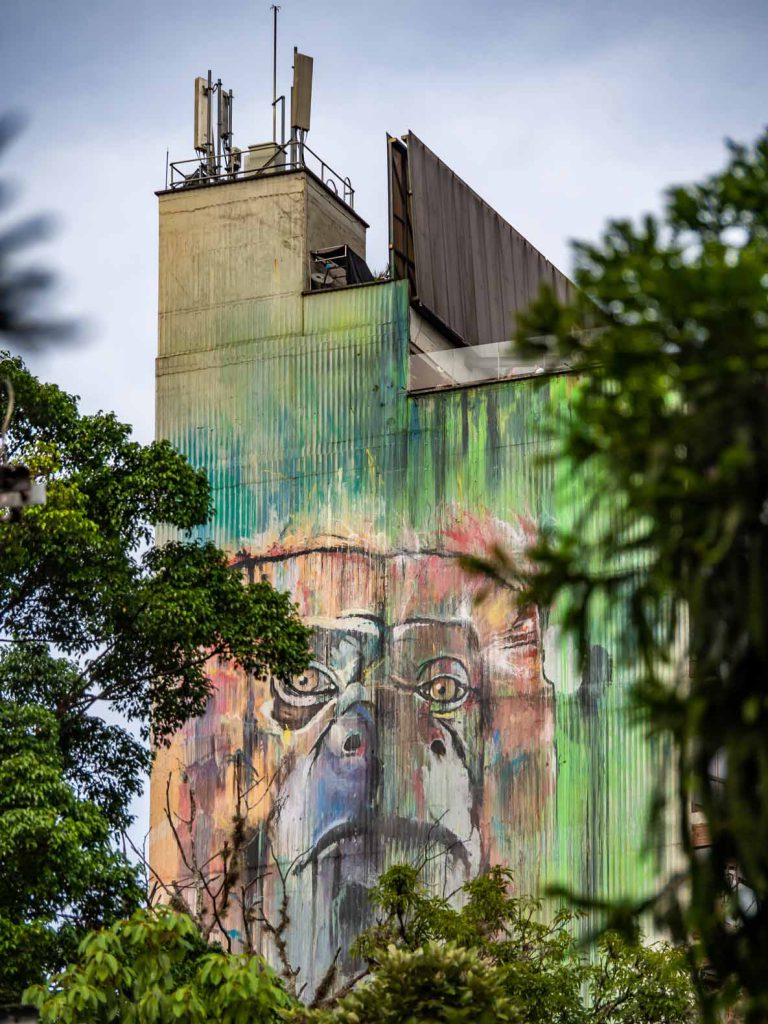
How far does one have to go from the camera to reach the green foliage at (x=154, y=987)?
56.7 ft

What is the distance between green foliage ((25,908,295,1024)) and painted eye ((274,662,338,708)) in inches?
677

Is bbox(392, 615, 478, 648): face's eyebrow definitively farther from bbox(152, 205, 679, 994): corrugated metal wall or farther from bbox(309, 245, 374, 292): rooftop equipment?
bbox(309, 245, 374, 292): rooftop equipment

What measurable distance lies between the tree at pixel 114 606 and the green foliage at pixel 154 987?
8763mm

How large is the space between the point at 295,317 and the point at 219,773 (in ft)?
29.0

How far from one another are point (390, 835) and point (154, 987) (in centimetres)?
1721

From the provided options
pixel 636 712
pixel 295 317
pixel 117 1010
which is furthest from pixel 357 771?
pixel 636 712

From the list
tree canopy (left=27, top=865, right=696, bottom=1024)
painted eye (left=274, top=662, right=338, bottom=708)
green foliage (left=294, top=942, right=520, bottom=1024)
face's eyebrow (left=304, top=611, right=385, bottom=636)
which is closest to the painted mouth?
painted eye (left=274, top=662, right=338, bottom=708)

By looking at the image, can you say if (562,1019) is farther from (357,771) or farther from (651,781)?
(357,771)

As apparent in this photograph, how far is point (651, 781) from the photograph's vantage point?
32.9 meters

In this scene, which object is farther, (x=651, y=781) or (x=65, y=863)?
(x=651, y=781)

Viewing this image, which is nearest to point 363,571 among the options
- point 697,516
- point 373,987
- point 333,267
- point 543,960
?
point 333,267

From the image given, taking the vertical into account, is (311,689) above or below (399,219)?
below

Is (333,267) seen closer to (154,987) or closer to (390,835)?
(390,835)

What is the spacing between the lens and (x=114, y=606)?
27062 millimetres
